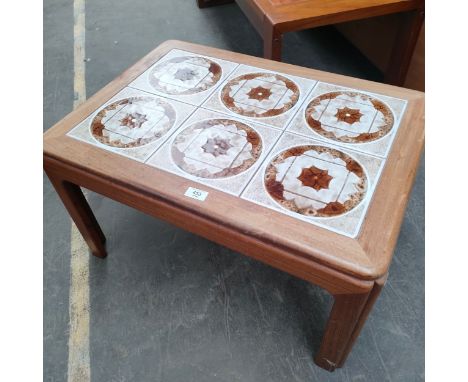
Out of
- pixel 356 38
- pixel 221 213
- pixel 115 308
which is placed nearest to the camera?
pixel 221 213

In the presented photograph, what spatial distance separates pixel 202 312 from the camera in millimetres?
1116

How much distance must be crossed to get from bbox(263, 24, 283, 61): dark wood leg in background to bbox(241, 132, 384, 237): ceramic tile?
0.67m

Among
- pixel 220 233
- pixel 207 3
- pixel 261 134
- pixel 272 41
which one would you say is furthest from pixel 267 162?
pixel 207 3

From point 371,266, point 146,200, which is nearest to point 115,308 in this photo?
point 146,200

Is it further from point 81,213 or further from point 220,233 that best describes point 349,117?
point 81,213

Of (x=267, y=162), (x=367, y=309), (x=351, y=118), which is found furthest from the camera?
(x=351, y=118)

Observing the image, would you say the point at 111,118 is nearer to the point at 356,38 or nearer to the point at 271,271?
the point at 271,271

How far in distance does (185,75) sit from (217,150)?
388mm

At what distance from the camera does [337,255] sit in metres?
0.67

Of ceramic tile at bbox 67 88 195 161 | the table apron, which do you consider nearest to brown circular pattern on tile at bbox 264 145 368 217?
the table apron

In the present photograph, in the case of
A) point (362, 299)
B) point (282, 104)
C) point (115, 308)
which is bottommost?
point (115, 308)

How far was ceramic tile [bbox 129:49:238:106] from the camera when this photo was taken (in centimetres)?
109

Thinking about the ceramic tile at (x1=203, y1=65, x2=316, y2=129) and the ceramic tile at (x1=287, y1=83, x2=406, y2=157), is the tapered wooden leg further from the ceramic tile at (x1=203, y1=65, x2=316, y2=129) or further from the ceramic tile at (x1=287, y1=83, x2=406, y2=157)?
the ceramic tile at (x1=203, y1=65, x2=316, y2=129)

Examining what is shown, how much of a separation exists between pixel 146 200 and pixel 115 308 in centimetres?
49
